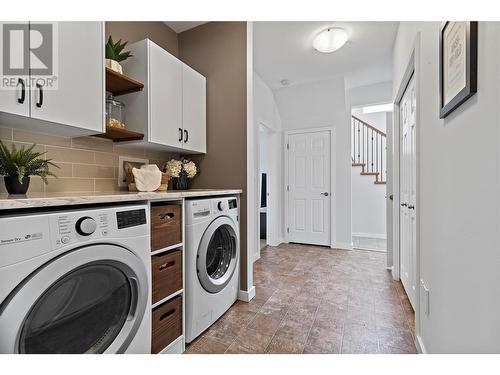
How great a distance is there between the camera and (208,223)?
166 centimetres

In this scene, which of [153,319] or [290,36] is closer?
[153,319]

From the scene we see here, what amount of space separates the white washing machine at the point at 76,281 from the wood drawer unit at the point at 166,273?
0.10 m

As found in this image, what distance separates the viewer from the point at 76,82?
1284mm

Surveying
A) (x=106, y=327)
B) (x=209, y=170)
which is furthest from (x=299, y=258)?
(x=106, y=327)

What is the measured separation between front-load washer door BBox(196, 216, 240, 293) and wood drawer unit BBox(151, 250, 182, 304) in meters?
0.17

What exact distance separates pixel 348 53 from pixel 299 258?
280 cm

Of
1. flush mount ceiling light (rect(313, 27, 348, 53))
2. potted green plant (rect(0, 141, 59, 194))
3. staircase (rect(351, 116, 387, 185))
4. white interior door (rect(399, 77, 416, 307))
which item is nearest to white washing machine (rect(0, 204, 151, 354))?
potted green plant (rect(0, 141, 59, 194))

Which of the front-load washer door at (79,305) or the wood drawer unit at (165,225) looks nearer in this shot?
the front-load washer door at (79,305)

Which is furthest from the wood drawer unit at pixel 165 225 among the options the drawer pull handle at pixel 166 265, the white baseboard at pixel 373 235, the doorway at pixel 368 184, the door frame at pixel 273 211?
the white baseboard at pixel 373 235

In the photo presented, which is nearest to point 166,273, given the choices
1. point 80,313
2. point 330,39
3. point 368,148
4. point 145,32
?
point 80,313

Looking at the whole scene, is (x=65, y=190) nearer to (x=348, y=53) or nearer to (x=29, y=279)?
(x=29, y=279)

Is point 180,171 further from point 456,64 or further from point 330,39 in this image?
point 330,39

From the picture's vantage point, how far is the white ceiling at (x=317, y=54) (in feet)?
8.23

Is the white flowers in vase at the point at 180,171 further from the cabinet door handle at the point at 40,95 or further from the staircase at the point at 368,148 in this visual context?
the staircase at the point at 368,148
